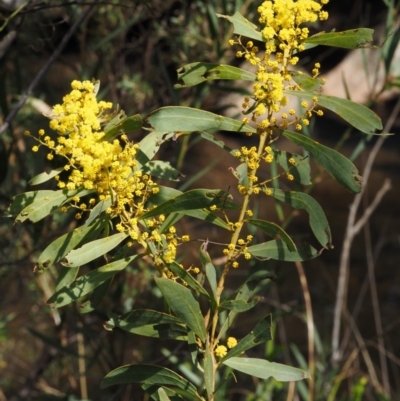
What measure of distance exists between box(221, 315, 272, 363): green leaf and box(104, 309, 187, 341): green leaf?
8cm

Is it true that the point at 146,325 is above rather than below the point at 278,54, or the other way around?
below

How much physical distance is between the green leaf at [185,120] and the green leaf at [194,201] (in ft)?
0.29

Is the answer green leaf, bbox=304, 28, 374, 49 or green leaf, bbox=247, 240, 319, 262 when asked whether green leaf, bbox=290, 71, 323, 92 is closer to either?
green leaf, bbox=304, 28, 374, 49

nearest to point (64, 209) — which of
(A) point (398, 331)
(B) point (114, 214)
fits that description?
(B) point (114, 214)

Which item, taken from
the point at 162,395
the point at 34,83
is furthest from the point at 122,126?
the point at 34,83

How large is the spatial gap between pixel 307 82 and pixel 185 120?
18 centimetres

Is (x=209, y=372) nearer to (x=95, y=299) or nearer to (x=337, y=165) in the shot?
(x=95, y=299)

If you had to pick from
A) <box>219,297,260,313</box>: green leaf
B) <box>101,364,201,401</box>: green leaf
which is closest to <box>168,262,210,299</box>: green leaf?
<box>219,297,260,313</box>: green leaf

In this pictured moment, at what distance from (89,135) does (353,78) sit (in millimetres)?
6653

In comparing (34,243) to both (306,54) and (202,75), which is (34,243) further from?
(306,54)

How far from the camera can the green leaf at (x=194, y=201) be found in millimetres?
928

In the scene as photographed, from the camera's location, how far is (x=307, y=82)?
0.95 meters

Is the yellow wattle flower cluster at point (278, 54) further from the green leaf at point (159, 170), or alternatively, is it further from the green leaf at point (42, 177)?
the green leaf at point (42, 177)

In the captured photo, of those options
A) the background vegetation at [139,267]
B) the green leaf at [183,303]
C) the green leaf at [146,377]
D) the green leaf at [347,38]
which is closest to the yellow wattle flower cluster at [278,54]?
the green leaf at [347,38]
